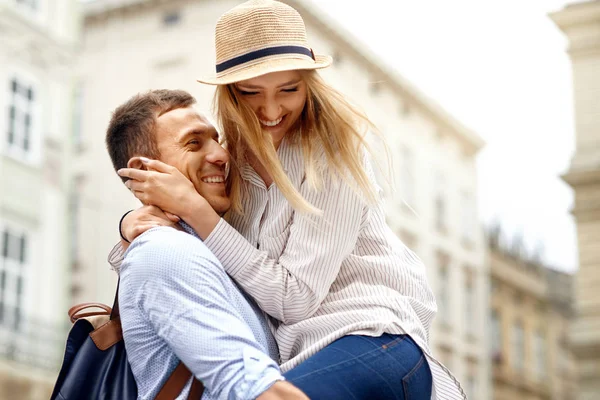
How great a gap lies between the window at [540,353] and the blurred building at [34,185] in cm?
2062

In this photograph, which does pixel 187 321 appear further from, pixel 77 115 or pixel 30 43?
pixel 77 115

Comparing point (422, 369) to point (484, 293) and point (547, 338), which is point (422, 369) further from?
point (547, 338)

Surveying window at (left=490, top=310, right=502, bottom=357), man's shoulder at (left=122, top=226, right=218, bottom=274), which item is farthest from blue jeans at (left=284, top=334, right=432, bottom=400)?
window at (left=490, top=310, right=502, bottom=357)

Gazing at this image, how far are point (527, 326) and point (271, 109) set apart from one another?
31.2 meters

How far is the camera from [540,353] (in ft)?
Result: 110

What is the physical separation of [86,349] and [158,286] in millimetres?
232

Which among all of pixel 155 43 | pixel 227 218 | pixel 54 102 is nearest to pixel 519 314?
pixel 155 43

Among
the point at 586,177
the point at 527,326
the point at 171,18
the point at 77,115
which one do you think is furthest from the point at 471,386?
the point at 171,18

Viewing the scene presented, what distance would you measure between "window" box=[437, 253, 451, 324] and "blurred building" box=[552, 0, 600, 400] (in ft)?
19.0

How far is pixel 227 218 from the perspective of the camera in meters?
2.44

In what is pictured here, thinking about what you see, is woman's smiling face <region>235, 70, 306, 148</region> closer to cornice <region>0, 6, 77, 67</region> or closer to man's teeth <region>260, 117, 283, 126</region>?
man's teeth <region>260, 117, 283, 126</region>

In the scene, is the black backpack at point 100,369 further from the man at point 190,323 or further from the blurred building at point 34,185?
the blurred building at point 34,185

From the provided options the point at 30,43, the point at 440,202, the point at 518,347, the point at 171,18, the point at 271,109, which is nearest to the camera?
the point at 271,109

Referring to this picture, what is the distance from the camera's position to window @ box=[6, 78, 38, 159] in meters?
15.0
